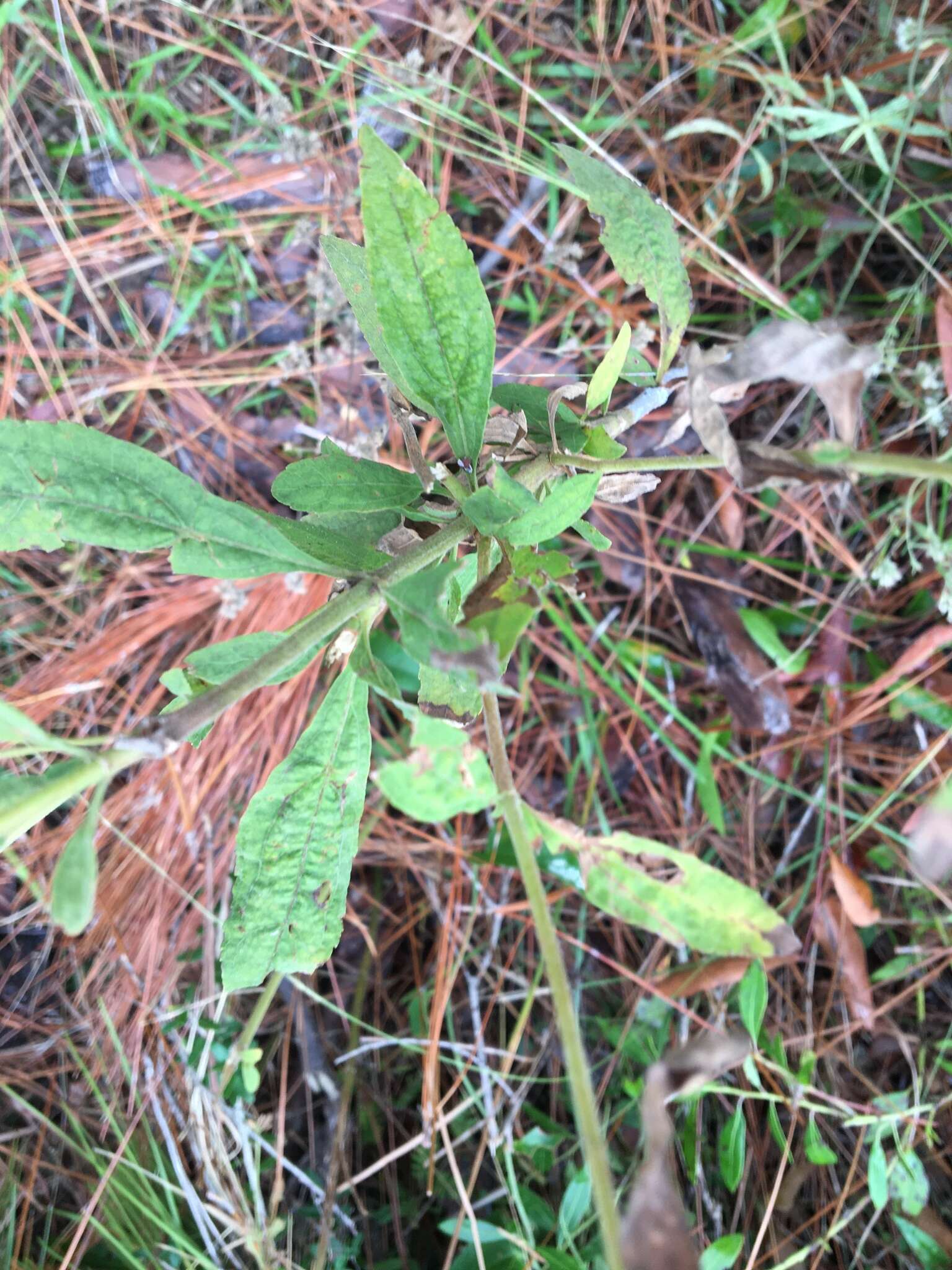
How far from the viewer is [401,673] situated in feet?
5.69

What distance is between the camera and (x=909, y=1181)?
1.62m

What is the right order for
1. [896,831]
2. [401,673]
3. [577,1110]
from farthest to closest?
[896,831]
[401,673]
[577,1110]

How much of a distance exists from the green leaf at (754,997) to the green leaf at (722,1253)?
335mm

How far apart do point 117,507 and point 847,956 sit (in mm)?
1776

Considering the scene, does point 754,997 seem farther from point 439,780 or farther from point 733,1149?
point 439,780

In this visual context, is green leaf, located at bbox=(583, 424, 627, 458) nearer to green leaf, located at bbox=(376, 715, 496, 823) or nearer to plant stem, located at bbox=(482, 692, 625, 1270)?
plant stem, located at bbox=(482, 692, 625, 1270)

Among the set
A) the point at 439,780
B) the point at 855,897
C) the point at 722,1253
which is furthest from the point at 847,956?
the point at 439,780

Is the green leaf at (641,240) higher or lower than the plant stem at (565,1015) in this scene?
higher

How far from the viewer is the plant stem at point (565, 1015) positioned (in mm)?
633

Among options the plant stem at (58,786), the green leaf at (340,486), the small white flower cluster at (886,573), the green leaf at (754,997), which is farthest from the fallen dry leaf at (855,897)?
the plant stem at (58,786)

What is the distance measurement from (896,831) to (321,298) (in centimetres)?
183

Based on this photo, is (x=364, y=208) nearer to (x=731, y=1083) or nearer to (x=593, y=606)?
(x=593, y=606)

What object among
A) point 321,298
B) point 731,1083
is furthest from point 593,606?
point 731,1083

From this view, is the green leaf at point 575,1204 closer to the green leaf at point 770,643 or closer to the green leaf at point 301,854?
the green leaf at point 301,854
